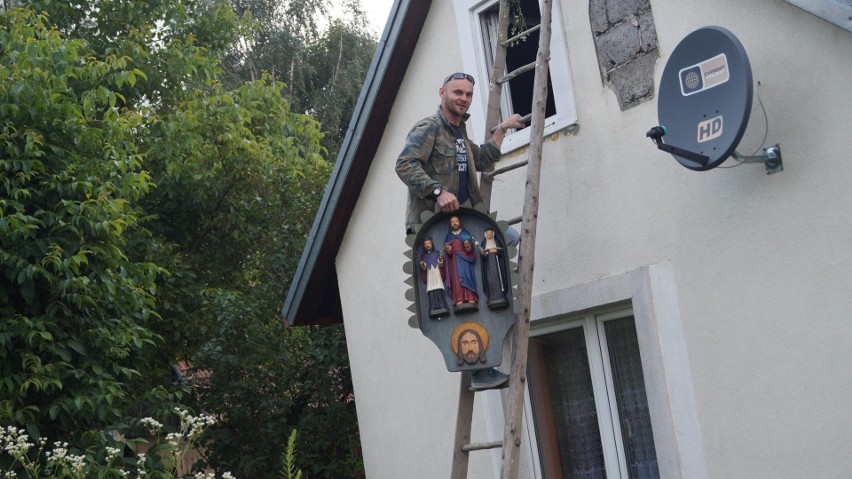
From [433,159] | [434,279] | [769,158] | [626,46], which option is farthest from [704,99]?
[434,279]

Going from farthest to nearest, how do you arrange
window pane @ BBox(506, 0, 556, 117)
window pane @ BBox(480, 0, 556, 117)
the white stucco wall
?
window pane @ BBox(506, 0, 556, 117)
window pane @ BBox(480, 0, 556, 117)
the white stucco wall

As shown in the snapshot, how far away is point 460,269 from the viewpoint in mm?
5574

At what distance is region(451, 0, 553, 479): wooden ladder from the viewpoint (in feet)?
16.8

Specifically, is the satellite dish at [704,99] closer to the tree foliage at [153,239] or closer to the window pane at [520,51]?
the window pane at [520,51]

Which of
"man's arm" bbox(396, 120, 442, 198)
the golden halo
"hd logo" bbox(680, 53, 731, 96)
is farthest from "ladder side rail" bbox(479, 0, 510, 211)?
"hd logo" bbox(680, 53, 731, 96)

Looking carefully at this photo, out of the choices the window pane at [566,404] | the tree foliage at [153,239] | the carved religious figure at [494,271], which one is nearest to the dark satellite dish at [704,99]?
the carved religious figure at [494,271]

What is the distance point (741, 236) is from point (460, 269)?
1485mm

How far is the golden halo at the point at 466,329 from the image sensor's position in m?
5.49

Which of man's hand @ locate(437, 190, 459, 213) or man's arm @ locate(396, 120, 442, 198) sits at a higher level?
man's arm @ locate(396, 120, 442, 198)

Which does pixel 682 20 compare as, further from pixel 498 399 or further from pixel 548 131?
pixel 498 399

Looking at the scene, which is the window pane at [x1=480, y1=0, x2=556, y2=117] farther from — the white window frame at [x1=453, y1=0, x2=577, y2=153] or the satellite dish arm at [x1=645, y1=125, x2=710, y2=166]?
the satellite dish arm at [x1=645, y1=125, x2=710, y2=166]

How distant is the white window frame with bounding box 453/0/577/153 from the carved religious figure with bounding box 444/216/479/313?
Answer: 132 cm

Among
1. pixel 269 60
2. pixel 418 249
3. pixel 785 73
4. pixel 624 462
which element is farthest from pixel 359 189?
pixel 269 60

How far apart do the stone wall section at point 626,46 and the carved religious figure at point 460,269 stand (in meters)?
1.36
